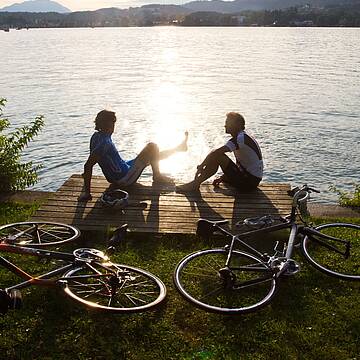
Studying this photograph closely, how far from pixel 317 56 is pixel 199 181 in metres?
57.8

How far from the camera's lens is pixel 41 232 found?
7305 millimetres

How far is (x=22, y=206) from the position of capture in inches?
390

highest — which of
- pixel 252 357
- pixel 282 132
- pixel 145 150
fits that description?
pixel 145 150

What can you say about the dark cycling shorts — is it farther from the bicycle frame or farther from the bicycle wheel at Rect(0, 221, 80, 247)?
the bicycle frame

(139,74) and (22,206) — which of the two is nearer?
(22,206)

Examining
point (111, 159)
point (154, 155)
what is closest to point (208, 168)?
point (154, 155)

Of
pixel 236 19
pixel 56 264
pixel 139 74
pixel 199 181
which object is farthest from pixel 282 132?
pixel 236 19

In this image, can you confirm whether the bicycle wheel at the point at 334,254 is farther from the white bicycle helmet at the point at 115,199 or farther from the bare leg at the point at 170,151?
the bare leg at the point at 170,151

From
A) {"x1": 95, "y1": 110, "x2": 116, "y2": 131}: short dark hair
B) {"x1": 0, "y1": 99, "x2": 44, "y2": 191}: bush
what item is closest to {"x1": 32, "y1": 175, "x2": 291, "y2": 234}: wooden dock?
{"x1": 95, "y1": 110, "x2": 116, "y2": 131}: short dark hair

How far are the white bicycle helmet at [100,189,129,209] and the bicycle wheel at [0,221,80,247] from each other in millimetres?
1369

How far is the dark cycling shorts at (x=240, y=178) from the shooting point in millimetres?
9836

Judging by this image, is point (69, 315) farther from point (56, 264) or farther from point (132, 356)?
point (56, 264)

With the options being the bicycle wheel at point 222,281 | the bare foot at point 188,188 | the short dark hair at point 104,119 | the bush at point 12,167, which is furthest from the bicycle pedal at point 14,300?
the bush at point 12,167

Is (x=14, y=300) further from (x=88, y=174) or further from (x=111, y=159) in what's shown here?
(x=111, y=159)
